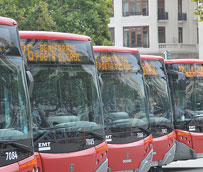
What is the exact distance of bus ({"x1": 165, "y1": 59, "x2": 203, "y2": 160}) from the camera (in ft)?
52.8

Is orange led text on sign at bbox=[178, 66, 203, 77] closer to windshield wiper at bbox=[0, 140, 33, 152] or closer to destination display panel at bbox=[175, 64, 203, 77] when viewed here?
destination display panel at bbox=[175, 64, 203, 77]

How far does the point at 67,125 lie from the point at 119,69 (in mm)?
3273

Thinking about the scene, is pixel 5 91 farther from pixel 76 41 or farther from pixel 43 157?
pixel 76 41

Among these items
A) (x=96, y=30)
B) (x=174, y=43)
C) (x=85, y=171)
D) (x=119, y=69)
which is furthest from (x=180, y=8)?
(x=85, y=171)

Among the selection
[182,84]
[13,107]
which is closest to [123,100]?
[182,84]

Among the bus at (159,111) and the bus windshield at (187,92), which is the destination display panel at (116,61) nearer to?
the bus at (159,111)

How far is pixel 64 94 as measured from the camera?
9938 millimetres

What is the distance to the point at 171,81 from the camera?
16547 mm

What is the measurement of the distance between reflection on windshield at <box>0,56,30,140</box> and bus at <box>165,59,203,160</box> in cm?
802

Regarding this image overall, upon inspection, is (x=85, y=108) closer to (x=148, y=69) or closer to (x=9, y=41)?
(x=9, y=41)

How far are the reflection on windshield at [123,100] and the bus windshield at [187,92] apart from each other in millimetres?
2992

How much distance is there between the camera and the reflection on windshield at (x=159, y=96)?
1528cm

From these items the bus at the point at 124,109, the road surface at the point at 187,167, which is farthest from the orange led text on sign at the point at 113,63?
the road surface at the point at 187,167

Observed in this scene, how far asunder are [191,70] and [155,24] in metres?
34.9
